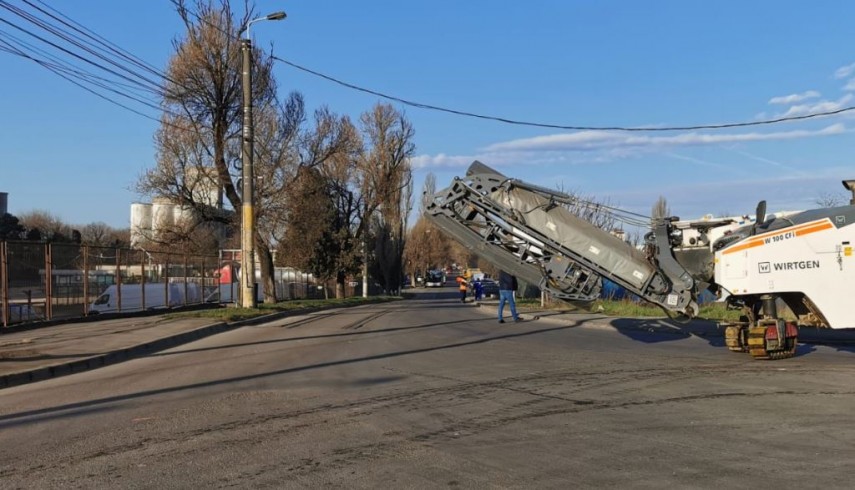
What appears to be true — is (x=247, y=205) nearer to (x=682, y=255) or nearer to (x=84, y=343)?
(x=84, y=343)

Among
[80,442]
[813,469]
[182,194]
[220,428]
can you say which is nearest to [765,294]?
[813,469]

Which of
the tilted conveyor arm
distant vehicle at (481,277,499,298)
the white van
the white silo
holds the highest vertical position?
the white silo

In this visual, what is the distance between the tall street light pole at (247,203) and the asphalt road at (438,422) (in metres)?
10.3

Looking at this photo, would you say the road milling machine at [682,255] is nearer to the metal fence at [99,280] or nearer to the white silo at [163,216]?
the metal fence at [99,280]

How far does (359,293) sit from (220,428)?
57881mm

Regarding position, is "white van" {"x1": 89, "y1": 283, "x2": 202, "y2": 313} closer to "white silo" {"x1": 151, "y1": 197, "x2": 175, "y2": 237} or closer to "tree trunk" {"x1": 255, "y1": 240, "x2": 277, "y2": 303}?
"tree trunk" {"x1": 255, "y1": 240, "x2": 277, "y2": 303}

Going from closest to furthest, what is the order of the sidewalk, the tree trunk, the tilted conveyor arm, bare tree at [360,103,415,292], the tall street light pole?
1. the sidewalk
2. the tilted conveyor arm
3. the tall street light pole
4. the tree trunk
5. bare tree at [360,103,415,292]

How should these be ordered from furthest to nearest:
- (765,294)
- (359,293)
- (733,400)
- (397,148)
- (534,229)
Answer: (359,293)
(397,148)
(534,229)
(765,294)
(733,400)

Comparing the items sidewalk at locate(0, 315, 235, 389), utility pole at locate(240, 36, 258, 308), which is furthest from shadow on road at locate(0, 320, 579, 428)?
utility pole at locate(240, 36, 258, 308)

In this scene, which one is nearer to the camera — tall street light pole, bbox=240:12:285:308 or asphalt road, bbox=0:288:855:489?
asphalt road, bbox=0:288:855:489

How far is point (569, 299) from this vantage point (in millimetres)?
12531

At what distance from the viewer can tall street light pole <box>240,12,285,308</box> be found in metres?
23.0

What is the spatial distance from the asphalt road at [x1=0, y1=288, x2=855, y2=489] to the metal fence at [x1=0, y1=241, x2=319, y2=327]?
26.1ft

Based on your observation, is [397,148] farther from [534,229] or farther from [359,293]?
[534,229]
